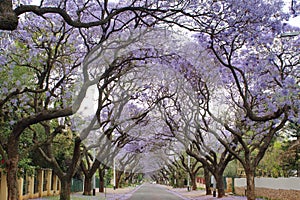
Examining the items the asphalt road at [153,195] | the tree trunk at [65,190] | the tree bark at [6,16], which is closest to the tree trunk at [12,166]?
the tree bark at [6,16]

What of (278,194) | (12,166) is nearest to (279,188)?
(278,194)

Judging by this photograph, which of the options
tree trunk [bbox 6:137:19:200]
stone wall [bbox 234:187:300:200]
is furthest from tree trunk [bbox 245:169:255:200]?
tree trunk [bbox 6:137:19:200]

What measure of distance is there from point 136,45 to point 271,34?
531 cm

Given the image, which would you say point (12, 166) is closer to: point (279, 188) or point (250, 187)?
point (250, 187)

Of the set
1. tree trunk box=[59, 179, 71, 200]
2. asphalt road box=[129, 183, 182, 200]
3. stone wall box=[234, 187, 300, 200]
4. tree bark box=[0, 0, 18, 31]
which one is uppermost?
tree bark box=[0, 0, 18, 31]

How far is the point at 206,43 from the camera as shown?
1461 centimetres

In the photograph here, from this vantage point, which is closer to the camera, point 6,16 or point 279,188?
point 6,16

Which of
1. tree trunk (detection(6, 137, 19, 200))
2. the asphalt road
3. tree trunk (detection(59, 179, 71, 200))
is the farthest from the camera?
the asphalt road

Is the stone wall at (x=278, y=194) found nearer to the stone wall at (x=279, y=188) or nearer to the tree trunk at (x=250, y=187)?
the stone wall at (x=279, y=188)

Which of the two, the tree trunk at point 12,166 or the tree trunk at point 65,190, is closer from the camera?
the tree trunk at point 12,166

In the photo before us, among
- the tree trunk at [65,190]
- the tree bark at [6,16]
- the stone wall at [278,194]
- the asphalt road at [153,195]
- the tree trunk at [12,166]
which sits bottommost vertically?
the asphalt road at [153,195]

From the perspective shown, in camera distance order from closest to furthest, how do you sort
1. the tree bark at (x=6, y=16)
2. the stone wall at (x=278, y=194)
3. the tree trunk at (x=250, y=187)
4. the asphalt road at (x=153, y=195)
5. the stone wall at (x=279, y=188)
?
1. the tree bark at (x=6, y=16)
2. the tree trunk at (x=250, y=187)
3. the stone wall at (x=278, y=194)
4. the stone wall at (x=279, y=188)
5. the asphalt road at (x=153, y=195)

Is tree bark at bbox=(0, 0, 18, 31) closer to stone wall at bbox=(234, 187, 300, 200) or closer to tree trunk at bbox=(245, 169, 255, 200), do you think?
tree trunk at bbox=(245, 169, 255, 200)

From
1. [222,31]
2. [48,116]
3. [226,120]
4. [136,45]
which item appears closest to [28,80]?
[136,45]
